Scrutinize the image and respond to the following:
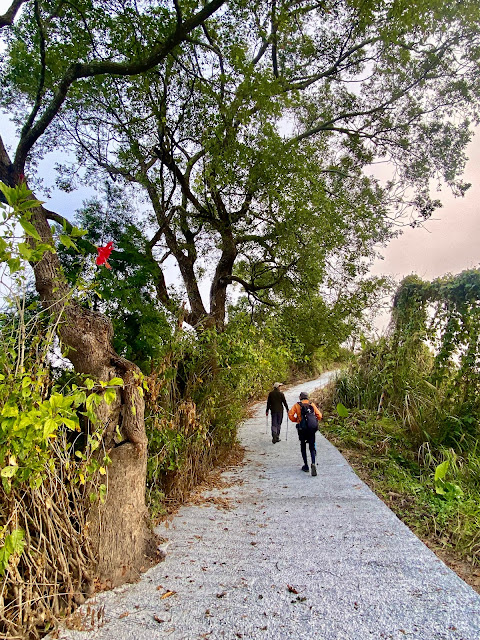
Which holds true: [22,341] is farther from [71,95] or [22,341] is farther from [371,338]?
[371,338]

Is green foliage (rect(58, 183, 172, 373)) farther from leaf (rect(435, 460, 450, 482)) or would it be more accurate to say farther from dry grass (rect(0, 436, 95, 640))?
leaf (rect(435, 460, 450, 482))

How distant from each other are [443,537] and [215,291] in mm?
8139

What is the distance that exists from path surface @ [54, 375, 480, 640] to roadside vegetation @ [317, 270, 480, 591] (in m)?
0.44

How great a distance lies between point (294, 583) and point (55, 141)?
11.1m

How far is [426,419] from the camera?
645cm

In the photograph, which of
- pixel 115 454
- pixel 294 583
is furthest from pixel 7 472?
pixel 294 583

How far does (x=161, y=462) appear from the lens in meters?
4.91

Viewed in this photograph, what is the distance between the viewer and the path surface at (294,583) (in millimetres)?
2770

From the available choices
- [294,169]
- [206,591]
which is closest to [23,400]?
[206,591]

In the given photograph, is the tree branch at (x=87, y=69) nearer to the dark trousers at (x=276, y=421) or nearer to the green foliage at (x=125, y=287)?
the green foliage at (x=125, y=287)

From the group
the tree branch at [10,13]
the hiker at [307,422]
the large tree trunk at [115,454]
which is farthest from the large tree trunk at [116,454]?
the tree branch at [10,13]

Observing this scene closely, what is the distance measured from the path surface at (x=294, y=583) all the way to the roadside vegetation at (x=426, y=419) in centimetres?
44

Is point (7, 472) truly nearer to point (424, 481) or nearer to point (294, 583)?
point (294, 583)

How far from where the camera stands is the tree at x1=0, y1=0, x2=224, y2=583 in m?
3.50
